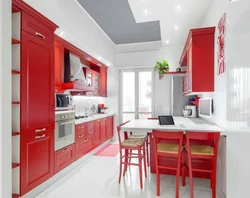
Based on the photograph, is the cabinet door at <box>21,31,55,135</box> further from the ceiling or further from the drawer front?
the ceiling

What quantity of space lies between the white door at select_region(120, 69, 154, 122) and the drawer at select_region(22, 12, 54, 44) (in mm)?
3526

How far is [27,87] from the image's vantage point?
2.17 meters

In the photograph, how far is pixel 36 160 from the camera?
7.61 feet

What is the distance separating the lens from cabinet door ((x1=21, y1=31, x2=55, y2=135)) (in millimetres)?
2139

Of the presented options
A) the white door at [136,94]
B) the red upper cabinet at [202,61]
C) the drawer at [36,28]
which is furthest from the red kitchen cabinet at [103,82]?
the red upper cabinet at [202,61]

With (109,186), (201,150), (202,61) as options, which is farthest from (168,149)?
(202,61)

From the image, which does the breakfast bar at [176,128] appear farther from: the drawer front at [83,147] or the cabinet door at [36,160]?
the drawer front at [83,147]

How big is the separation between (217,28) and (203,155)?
195cm

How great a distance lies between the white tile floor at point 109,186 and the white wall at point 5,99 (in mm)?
751

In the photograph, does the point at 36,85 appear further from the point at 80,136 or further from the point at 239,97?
the point at 239,97

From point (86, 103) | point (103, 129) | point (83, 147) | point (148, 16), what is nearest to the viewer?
point (148, 16)

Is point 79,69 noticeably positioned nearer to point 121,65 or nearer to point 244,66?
point 121,65

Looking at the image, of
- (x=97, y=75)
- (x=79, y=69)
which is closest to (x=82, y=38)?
(x=79, y=69)

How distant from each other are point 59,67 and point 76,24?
0.92 meters
